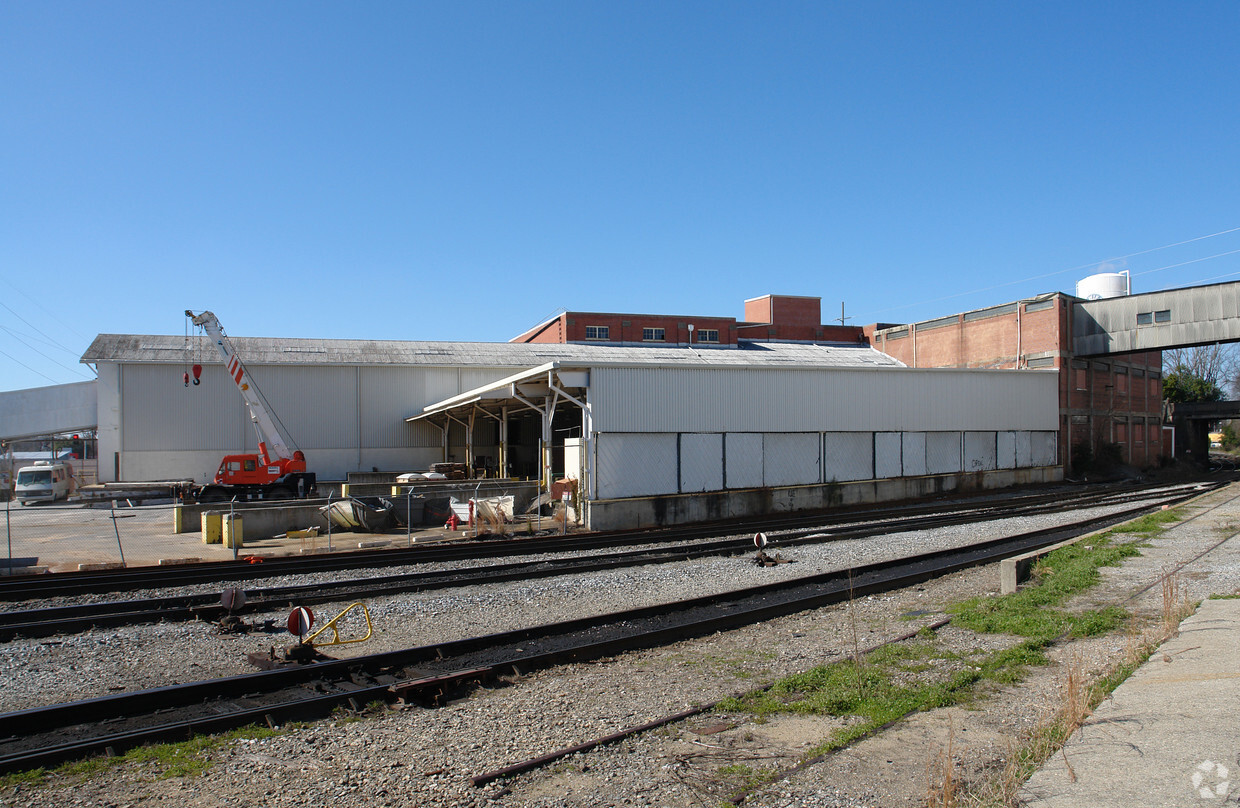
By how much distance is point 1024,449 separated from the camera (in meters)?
37.8

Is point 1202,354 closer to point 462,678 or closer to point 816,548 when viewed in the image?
point 816,548

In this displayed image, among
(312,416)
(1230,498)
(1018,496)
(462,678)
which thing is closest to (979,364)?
(1018,496)

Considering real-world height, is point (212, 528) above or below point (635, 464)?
below

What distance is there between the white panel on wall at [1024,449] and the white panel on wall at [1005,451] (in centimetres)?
37

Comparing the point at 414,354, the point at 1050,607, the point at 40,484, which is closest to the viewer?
the point at 1050,607

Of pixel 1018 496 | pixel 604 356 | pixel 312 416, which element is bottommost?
pixel 1018 496

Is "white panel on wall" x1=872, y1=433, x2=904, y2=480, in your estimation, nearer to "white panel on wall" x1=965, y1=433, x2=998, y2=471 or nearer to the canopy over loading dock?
the canopy over loading dock

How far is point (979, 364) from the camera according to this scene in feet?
148

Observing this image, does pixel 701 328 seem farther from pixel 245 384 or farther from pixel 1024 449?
pixel 245 384

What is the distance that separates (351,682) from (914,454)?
93.3ft

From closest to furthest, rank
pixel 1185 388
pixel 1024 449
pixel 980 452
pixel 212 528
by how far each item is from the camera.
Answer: pixel 212 528 < pixel 980 452 < pixel 1024 449 < pixel 1185 388

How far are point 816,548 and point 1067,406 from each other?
28.8 meters

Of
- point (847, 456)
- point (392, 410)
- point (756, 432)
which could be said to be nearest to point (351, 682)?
point (756, 432)

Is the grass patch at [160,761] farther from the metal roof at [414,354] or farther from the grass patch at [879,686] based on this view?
the metal roof at [414,354]
